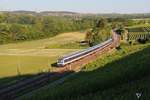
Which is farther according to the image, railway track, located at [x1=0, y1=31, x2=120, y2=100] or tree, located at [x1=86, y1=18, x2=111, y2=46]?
tree, located at [x1=86, y1=18, x2=111, y2=46]

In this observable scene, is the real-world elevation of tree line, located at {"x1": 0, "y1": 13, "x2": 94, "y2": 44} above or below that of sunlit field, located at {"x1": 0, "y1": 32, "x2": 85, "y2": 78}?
below

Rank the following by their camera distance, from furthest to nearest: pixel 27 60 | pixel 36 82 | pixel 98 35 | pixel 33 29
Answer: pixel 33 29
pixel 98 35
pixel 27 60
pixel 36 82

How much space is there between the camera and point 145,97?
9008 millimetres

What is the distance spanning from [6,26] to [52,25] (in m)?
20.4

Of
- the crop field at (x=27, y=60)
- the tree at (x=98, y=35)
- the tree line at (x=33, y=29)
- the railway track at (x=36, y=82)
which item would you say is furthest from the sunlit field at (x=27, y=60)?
the tree line at (x=33, y=29)

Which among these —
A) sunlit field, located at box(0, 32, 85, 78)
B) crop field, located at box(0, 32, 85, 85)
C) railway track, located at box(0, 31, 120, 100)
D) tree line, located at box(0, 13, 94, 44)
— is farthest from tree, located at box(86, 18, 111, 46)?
railway track, located at box(0, 31, 120, 100)

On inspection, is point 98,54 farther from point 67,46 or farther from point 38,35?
point 38,35

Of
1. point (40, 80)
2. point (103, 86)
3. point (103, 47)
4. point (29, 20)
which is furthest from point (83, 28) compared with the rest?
point (103, 86)

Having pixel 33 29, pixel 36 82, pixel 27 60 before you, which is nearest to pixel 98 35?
pixel 27 60

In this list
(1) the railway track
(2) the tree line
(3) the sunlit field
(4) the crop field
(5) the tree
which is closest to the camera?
(1) the railway track

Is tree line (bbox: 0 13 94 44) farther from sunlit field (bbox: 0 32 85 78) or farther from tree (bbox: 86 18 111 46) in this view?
sunlit field (bbox: 0 32 85 78)

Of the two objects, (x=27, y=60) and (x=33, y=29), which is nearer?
(x=27, y=60)

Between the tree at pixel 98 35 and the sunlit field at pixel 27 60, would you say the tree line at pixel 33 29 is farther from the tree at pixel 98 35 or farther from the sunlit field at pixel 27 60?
the sunlit field at pixel 27 60

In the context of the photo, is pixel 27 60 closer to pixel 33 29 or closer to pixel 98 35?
pixel 98 35
